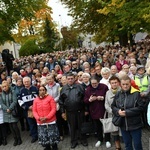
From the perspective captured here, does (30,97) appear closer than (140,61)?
Yes

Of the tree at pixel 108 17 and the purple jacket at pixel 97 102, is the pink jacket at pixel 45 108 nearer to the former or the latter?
the purple jacket at pixel 97 102

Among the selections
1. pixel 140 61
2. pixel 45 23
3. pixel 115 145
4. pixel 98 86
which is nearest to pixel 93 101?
pixel 98 86

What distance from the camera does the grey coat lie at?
820 centimetres

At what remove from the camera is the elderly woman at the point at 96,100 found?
23.0ft

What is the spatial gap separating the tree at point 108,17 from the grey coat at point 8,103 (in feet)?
25.4

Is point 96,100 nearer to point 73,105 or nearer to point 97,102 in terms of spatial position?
point 97,102

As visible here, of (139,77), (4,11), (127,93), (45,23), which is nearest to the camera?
(127,93)

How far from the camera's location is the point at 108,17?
72.7 feet

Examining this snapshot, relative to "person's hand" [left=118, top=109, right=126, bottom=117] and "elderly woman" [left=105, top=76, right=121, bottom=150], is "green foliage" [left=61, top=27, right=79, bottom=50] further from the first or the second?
"person's hand" [left=118, top=109, right=126, bottom=117]

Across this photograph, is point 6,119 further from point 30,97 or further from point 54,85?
point 54,85

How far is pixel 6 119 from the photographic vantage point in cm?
830

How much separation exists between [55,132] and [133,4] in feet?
30.0

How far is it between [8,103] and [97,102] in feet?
8.41

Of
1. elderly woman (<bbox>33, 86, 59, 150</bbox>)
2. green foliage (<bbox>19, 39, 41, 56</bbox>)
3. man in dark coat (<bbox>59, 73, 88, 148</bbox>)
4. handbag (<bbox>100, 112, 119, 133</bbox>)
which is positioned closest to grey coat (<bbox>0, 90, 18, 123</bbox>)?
elderly woman (<bbox>33, 86, 59, 150</bbox>)
